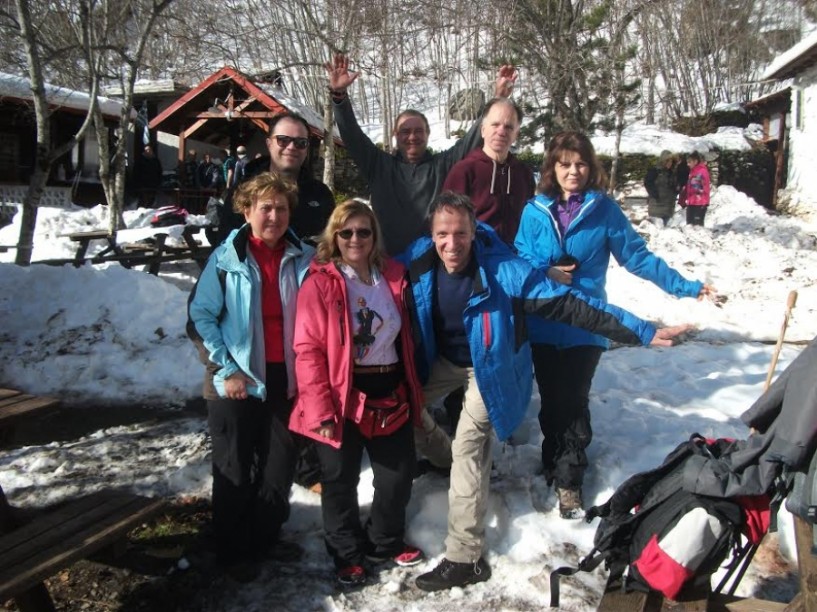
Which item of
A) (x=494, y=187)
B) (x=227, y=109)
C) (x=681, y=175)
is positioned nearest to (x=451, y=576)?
(x=494, y=187)

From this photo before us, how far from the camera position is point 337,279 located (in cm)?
314

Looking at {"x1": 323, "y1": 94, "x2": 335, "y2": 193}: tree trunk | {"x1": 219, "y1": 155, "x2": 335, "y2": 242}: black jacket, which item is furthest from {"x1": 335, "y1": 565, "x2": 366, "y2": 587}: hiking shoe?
{"x1": 323, "y1": 94, "x2": 335, "y2": 193}: tree trunk

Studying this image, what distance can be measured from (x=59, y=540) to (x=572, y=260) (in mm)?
2701

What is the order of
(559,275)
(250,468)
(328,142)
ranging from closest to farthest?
(250,468) < (559,275) < (328,142)

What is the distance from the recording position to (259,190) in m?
3.17

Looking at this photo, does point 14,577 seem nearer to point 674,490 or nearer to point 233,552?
point 233,552

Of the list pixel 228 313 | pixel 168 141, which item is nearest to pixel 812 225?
pixel 228 313

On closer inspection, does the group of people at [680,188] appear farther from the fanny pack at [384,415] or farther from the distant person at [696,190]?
the fanny pack at [384,415]

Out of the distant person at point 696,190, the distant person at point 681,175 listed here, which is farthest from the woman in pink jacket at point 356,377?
the distant person at point 681,175

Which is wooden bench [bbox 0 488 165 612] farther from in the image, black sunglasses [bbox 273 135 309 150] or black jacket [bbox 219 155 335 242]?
black sunglasses [bbox 273 135 309 150]

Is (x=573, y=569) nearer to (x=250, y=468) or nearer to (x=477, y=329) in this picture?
(x=477, y=329)

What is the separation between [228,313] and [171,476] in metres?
1.64

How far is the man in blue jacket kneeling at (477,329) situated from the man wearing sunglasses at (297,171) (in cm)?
75

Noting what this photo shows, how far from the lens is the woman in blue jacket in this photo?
358 centimetres
